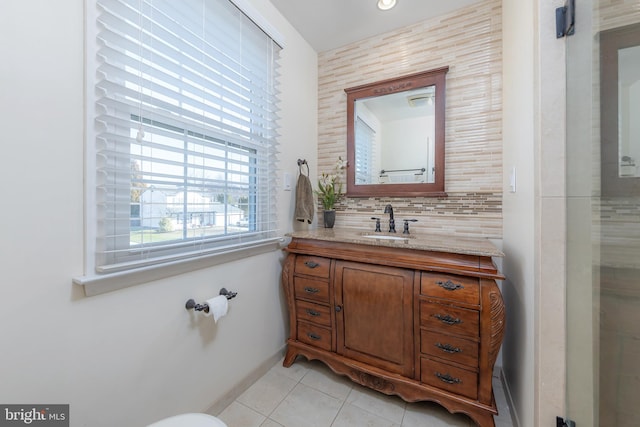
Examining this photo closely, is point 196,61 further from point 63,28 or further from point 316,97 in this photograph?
point 316,97

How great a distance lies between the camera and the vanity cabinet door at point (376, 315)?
1350mm

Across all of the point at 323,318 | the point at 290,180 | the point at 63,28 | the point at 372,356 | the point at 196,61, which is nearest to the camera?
the point at 63,28

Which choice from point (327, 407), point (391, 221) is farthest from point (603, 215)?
point (327, 407)

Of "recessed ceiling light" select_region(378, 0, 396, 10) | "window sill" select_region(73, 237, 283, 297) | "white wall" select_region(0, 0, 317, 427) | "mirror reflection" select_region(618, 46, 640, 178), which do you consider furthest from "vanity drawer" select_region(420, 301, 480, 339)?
"recessed ceiling light" select_region(378, 0, 396, 10)

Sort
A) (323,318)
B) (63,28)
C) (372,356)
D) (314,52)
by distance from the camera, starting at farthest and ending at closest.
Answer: (314,52) → (323,318) → (372,356) → (63,28)

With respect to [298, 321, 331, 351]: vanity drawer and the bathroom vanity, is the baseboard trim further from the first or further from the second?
[298, 321, 331, 351]: vanity drawer

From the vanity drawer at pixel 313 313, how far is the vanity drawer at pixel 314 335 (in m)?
0.04

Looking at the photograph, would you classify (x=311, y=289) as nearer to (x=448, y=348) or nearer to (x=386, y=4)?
(x=448, y=348)

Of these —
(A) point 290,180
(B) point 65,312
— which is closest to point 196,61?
(A) point 290,180

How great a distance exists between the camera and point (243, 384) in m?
1.51

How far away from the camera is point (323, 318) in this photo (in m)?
1.60

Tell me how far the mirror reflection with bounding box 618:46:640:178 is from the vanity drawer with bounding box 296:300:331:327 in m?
1.45

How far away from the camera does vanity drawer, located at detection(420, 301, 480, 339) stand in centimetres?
118

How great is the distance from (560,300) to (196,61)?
6.20ft
